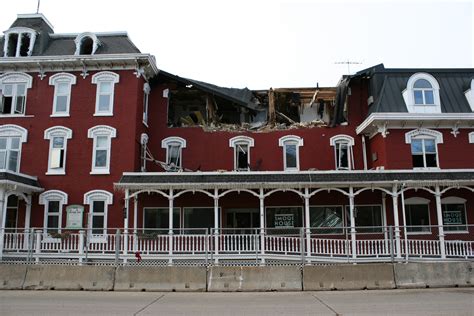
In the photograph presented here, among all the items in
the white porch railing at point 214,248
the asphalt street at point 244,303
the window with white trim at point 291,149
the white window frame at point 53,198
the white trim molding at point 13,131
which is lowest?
the asphalt street at point 244,303

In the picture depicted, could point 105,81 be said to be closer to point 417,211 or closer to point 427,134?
point 427,134

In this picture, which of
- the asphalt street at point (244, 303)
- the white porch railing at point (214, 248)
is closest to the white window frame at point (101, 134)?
the white porch railing at point (214, 248)

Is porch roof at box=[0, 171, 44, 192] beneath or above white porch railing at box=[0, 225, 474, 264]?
above

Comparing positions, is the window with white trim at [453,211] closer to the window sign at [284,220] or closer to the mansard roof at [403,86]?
the mansard roof at [403,86]

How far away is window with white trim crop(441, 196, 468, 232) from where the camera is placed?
20.8 metres

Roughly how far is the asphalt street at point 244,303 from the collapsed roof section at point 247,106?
12865 millimetres

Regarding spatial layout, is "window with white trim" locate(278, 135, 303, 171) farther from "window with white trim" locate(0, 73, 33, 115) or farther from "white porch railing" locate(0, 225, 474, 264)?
"window with white trim" locate(0, 73, 33, 115)

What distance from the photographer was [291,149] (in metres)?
23.7

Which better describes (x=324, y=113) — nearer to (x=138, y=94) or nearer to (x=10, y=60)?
(x=138, y=94)

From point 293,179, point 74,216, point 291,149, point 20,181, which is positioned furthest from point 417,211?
point 20,181

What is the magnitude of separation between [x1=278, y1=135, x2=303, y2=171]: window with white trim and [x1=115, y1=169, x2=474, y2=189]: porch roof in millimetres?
3980

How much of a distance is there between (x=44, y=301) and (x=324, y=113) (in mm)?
18658

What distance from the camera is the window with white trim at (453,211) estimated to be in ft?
68.2

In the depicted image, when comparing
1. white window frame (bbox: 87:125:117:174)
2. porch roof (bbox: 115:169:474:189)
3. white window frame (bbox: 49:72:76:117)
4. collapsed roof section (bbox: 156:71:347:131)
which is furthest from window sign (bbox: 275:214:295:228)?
white window frame (bbox: 49:72:76:117)
